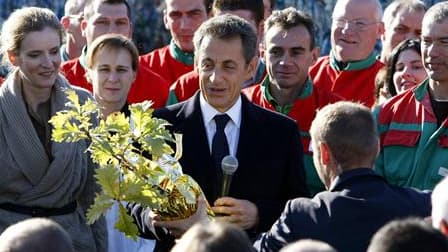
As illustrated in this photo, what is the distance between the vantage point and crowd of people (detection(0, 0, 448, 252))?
18.6ft

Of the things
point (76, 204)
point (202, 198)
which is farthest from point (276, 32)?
point (202, 198)

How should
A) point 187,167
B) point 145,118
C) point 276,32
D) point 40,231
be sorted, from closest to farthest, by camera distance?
1. point 40,231
2. point 145,118
3. point 187,167
4. point 276,32

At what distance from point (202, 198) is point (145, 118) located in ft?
1.64

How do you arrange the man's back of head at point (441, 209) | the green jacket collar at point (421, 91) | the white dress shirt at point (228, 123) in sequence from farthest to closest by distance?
the green jacket collar at point (421, 91)
the white dress shirt at point (228, 123)
the man's back of head at point (441, 209)

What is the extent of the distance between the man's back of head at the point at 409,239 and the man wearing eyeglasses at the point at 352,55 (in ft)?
14.4

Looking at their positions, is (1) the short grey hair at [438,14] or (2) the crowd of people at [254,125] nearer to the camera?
(2) the crowd of people at [254,125]

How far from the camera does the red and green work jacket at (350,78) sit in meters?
8.77

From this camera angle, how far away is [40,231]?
15.2 ft

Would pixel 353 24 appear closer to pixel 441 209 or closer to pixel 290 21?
pixel 290 21

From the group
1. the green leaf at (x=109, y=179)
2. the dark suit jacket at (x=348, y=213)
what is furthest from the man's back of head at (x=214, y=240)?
the green leaf at (x=109, y=179)

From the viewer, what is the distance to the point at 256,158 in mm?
6824

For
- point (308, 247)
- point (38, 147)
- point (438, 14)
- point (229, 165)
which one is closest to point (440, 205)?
point (308, 247)

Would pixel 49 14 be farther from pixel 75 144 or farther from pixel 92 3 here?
pixel 92 3

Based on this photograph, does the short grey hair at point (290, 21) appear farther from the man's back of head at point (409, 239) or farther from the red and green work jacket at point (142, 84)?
the man's back of head at point (409, 239)
